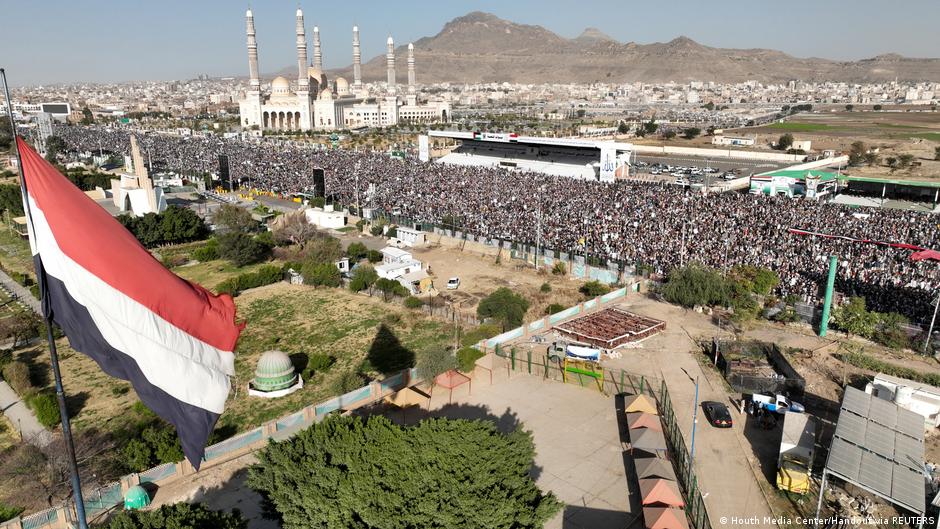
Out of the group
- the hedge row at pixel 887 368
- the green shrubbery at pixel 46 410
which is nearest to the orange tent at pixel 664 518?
the hedge row at pixel 887 368

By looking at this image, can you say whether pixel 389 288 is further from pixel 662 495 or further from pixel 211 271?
pixel 662 495

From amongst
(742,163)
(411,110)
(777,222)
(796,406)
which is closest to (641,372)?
(796,406)

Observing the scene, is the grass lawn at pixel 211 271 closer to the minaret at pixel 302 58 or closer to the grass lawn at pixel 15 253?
the grass lawn at pixel 15 253

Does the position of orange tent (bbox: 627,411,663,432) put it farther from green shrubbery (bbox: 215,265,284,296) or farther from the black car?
green shrubbery (bbox: 215,265,284,296)

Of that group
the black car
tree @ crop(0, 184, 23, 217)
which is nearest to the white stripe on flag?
the black car

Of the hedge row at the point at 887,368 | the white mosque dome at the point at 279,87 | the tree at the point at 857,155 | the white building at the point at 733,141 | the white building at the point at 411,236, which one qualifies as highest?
the white mosque dome at the point at 279,87
